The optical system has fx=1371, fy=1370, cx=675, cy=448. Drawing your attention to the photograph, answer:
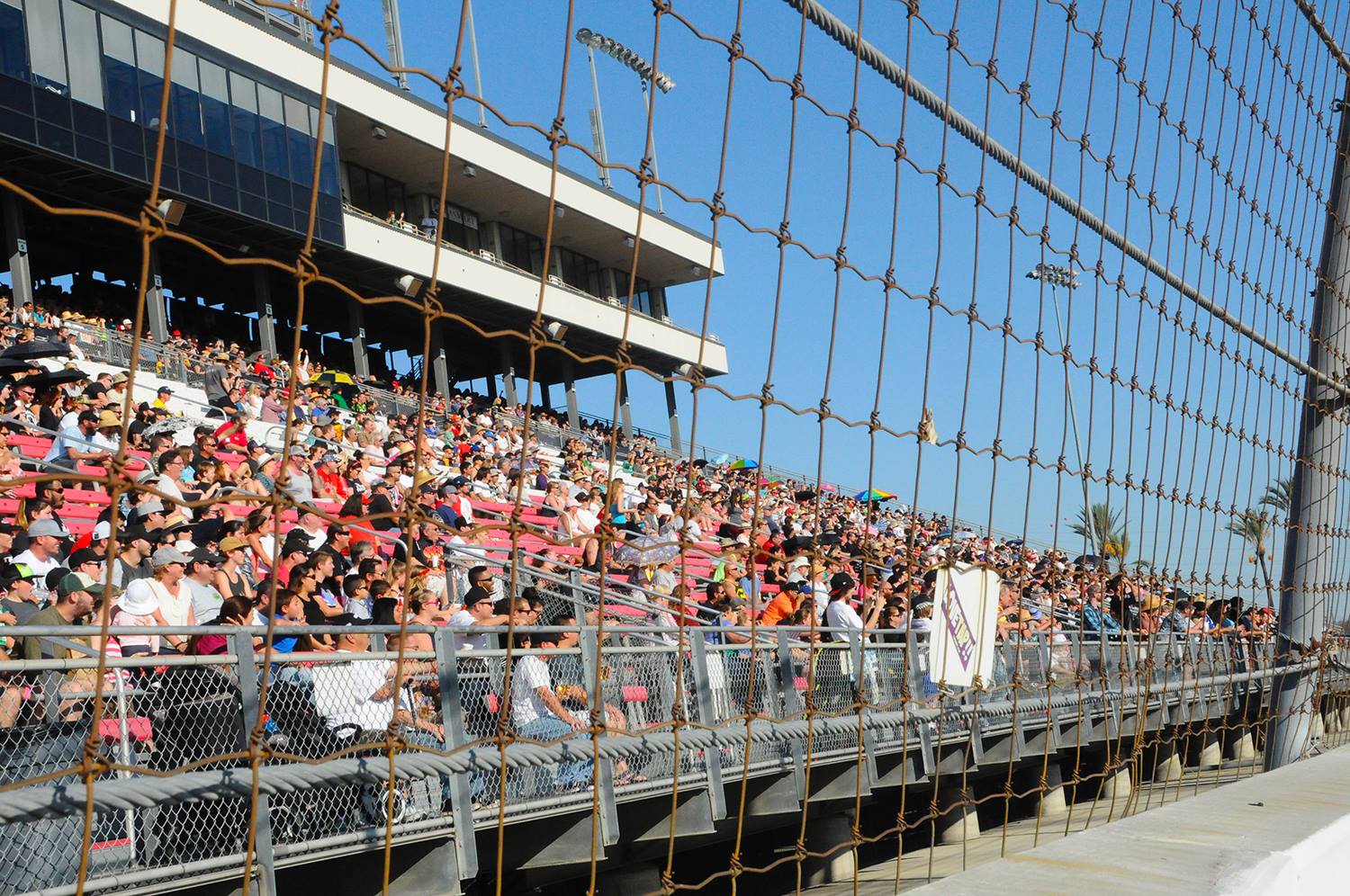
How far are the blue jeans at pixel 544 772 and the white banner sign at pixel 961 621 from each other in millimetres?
1555

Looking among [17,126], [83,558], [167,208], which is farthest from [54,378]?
[17,126]

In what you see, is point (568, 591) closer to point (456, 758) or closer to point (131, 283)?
point (456, 758)

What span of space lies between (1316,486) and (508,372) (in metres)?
35.2

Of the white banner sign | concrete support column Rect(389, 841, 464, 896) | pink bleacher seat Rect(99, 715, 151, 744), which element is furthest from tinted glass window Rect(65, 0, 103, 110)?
the white banner sign

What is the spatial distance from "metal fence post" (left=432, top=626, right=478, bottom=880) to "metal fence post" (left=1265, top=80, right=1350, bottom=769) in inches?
133

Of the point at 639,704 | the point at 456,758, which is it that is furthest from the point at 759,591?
the point at 456,758

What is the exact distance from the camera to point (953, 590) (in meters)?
3.73

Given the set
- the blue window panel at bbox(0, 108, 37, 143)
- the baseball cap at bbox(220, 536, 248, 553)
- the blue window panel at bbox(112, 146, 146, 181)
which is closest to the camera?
the baseball cap at bbox(220, 536, 248, 553)

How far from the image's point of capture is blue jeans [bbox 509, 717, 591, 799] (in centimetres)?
495

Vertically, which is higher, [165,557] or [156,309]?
[156,309]

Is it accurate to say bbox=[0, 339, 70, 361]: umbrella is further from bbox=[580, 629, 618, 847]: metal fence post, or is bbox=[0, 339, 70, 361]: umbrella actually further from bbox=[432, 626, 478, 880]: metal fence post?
bbox=[432, 626, 478, 880]: metal fence post

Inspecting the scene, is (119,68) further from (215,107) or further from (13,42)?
(215,107)

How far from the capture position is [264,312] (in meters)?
31.5

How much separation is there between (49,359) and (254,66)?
15.8 meters
